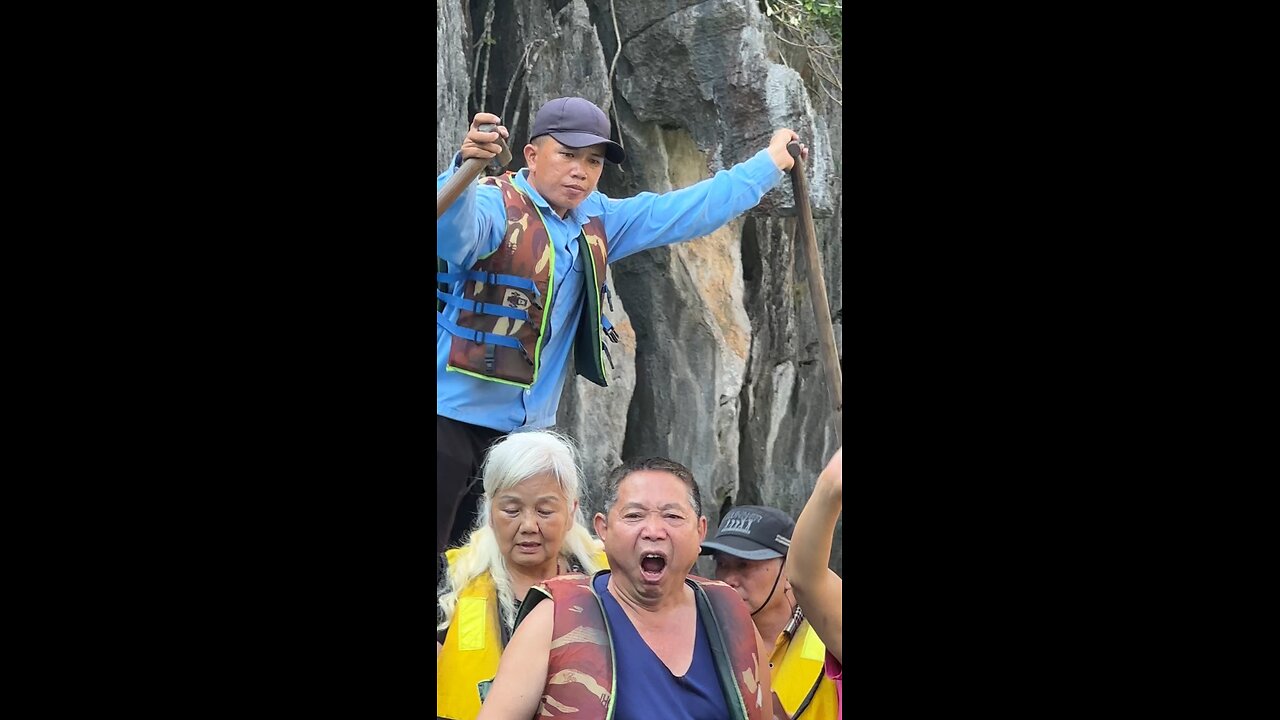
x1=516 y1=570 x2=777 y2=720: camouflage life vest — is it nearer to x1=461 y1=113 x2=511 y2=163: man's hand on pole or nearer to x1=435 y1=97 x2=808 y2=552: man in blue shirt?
x1=435 y1=97 x2=808 y2=552: man in blue shirt

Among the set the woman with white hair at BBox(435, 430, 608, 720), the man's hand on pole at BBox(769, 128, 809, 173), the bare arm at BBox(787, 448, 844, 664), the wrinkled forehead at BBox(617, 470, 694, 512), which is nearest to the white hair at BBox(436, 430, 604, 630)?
the woman with white hair at BBox(435, 430, 608, 720)

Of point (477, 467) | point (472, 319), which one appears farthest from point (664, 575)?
point (472, 319)

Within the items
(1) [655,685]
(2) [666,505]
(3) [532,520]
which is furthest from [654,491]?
(1) [655,685]

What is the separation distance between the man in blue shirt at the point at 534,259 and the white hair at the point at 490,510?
0.13 ft

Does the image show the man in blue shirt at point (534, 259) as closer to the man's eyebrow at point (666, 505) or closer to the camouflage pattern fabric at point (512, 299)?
the camouflage pattern fabric at point (512, 299)

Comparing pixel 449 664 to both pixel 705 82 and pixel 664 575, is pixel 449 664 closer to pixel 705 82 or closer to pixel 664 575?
pixel 664 575

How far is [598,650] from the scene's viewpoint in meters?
2.99

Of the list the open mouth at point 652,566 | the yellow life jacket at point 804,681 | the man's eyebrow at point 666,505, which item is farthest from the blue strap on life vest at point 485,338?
the yellow life jacket at point 804,681

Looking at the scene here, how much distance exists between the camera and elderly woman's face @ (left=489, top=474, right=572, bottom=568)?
10.3ft

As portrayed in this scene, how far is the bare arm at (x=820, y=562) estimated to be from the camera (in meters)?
3.08

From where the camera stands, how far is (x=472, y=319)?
10.5 ft

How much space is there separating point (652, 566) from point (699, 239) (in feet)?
2.23

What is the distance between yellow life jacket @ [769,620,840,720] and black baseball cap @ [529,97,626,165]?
3.33ft

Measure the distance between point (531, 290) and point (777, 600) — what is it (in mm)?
768
